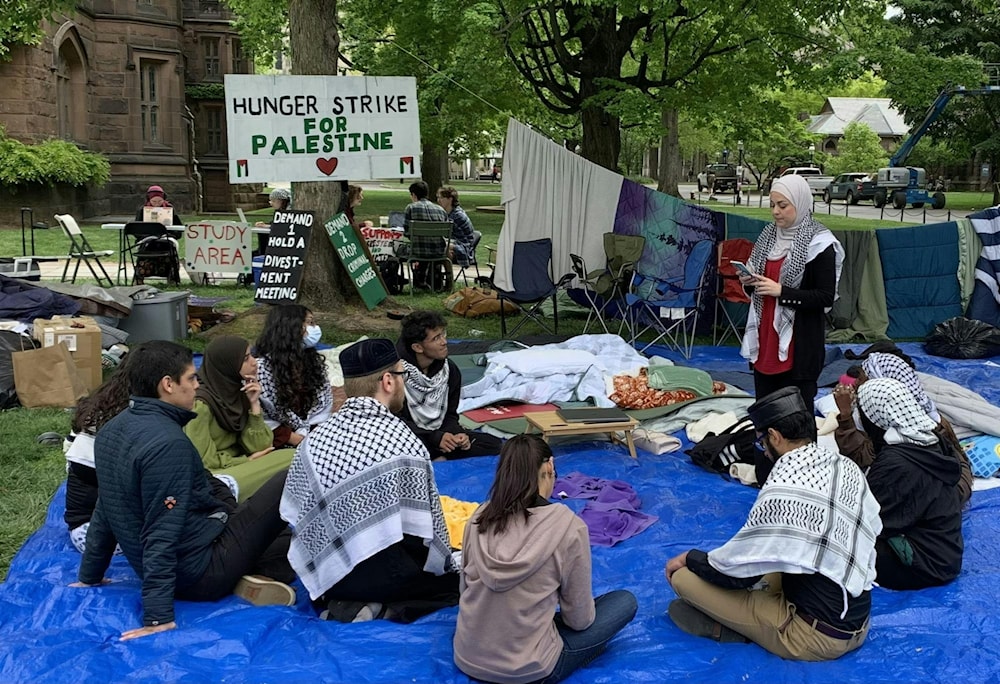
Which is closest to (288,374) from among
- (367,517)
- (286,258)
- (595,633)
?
(367,517)

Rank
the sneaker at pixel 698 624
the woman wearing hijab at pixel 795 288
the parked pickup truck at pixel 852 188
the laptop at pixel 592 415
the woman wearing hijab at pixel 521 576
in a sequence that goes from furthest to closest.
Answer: the parked pickup truck at pixel 852 188, the laptop at pixel 592 415, the woman wearing hijab at pixel 795 288, the sneaker at pixel 698 624, the woman wearing hijab at pixel 521 576

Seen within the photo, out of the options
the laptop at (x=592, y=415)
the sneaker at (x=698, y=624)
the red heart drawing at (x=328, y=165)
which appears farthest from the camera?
the red heart drawing at (x=328, y=165)

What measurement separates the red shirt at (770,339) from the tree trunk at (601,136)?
9.17 m

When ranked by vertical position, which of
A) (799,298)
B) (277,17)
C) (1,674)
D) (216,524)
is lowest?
(1,674)

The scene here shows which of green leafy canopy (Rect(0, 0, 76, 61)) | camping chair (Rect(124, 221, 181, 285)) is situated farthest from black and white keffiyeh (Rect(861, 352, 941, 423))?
camping chair (Rect(124, 221, 181, 285))

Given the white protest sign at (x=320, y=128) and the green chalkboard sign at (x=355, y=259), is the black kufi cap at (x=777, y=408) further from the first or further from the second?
the green chalkboard sign at (x=355, y=259)

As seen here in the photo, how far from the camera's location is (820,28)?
1316 centimetres

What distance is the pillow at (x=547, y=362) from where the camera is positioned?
22.6ft

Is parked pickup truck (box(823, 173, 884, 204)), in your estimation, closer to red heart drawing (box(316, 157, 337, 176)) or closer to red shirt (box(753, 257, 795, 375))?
red heart drawing (box(316, 157, 337, 176))

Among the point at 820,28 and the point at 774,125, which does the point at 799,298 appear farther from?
the point at 774,125

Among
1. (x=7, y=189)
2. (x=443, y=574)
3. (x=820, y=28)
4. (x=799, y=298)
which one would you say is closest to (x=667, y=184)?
(x=820, y=28)

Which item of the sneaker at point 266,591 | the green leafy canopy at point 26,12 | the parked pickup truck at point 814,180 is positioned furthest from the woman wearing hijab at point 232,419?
the parked pickup truck at point 814,180

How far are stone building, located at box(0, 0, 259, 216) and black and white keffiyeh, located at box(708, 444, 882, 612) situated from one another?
18678 mm

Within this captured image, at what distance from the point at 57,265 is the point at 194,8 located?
522 inches
